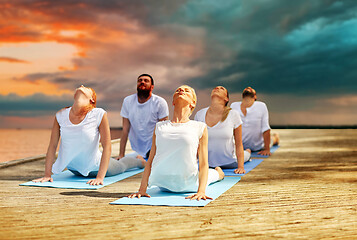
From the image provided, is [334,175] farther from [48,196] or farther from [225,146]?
[48,196]

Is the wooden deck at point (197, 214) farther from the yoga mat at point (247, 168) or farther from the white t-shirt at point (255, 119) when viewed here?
the white t-shirt at point (255, 119)

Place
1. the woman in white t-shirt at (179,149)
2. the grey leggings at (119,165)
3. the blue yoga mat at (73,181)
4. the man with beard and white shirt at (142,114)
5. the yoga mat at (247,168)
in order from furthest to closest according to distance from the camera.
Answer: the man with beard and white shirt at (142,114)
the yoga mat at (247,168)
the grey leggings at (119,165)
the blue yoga mat at (73,181)
the woman in white t-shirt at (179,149)

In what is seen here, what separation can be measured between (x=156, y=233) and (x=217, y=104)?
3.61 metres

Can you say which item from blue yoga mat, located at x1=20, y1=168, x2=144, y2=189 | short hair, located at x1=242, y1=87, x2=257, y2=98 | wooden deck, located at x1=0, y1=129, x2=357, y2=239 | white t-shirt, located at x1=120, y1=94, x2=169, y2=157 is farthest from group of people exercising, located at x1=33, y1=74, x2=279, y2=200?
short hair, located at x1=242, y1=87, x2=257, y2=98

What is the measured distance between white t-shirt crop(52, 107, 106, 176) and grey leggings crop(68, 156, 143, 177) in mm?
367

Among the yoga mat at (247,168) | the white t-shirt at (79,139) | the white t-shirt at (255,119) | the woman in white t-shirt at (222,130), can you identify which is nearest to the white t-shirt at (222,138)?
the woman in white t-shirt at (222,130)

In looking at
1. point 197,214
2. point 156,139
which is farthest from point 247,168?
point 197,214

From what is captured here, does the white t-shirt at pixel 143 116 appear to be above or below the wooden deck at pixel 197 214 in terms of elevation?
above

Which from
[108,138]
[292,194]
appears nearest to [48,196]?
[108,138]

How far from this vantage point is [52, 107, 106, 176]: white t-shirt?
548 centimetres

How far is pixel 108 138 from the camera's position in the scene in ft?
17.8

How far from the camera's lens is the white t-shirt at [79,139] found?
5.48 meters

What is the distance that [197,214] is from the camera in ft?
11.7

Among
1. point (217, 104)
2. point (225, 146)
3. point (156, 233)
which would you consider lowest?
point (156, 233)
